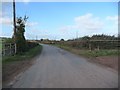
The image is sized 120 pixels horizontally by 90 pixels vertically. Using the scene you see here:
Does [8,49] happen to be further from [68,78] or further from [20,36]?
[68,78]

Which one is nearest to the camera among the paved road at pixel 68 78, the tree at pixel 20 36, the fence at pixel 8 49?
the paved road at pixel 68 78

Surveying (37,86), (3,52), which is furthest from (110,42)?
(37,86)

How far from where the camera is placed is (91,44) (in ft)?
173

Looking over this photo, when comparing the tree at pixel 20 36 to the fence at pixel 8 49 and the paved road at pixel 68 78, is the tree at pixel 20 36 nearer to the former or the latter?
the fence at pixel 8 49

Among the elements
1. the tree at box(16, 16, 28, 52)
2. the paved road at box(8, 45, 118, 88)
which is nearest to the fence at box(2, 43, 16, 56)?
the tree at box(16, 16, 28, 52)

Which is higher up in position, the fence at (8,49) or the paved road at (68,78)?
the fence at (8,49)

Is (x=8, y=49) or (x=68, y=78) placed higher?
(x=8, y=49)

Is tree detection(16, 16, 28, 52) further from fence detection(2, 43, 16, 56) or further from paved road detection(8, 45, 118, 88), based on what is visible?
paved road detection(8, 45, 118, 88)

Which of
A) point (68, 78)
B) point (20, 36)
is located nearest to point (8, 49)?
point (20, 36)

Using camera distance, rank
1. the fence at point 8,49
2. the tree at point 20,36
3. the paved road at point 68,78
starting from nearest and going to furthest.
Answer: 1. the paved road at point 68,78
2. the fence at point 8,49
3. the tree at point 20,36

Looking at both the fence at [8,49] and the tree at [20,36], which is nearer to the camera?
the fence at [8,49]

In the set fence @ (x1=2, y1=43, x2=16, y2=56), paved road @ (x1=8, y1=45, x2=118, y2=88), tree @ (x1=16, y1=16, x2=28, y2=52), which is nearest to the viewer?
paved road @ (x1=8, y1=45, x2=118, y2=88)

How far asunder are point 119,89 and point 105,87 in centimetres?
65

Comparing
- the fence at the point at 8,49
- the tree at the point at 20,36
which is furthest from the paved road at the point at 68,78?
the tree at the point at 20,36
